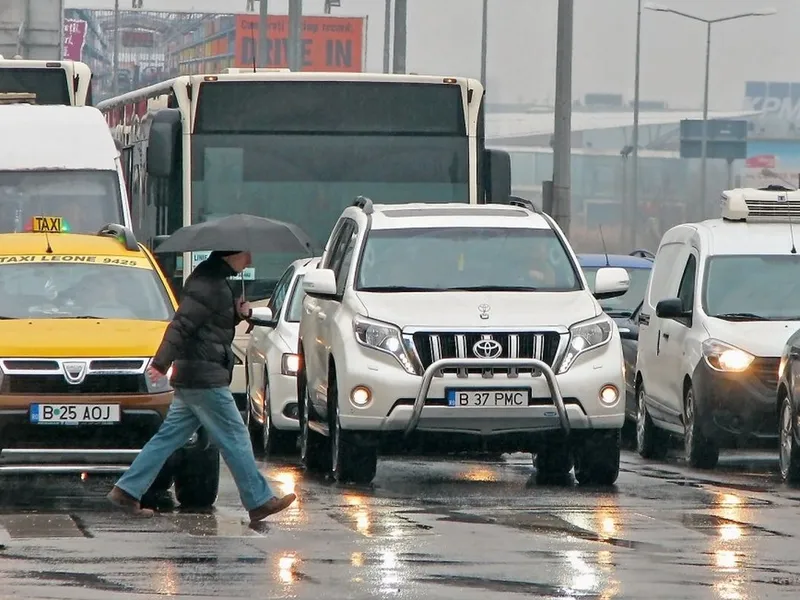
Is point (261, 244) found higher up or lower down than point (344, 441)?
higher up

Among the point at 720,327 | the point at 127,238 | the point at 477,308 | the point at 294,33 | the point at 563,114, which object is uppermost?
the point at 294,33

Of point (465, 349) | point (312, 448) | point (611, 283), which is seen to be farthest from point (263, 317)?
point (611, 283)

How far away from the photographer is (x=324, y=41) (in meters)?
102

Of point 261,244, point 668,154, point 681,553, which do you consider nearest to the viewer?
point 681,553

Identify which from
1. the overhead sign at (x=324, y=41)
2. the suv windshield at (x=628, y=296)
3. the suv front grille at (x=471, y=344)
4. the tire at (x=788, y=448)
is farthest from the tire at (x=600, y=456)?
the overhead sign at (x=324, y=41)

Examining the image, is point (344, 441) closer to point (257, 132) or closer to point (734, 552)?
point (734, 552)

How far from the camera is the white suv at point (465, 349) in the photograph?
14.6 meters

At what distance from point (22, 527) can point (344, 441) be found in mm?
3560

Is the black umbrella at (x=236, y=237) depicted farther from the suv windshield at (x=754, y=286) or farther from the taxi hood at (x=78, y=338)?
the suv windshield at (x=754, y=286)

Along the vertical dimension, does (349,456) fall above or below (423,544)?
below

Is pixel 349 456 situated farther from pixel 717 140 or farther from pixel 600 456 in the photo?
pixel 717 140

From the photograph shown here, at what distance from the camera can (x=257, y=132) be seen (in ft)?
66.7

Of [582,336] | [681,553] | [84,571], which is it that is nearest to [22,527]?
[84,571]

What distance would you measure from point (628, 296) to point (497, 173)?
3.33m
